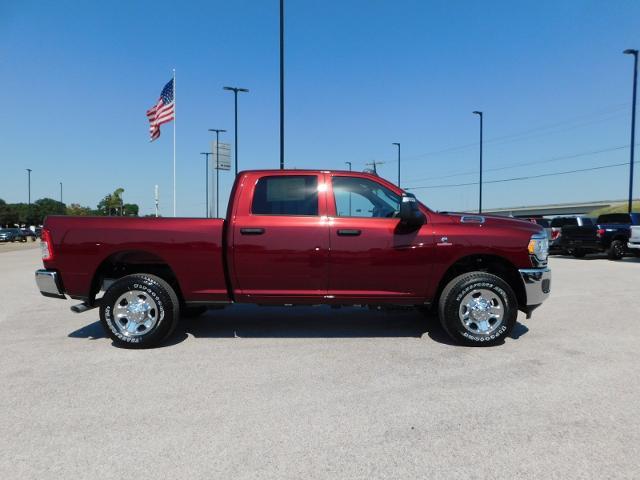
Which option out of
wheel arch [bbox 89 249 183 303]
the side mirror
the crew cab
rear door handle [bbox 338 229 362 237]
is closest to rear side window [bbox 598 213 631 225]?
the crew cab

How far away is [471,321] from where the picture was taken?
4.93 m

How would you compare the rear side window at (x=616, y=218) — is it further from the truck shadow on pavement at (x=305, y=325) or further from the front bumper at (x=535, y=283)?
the front bumper at (x=535, y=283)

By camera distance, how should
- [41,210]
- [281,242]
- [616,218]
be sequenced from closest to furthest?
[281,242]
[616,218]
[41,210]

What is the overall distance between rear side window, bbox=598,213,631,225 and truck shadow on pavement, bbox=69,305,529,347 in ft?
47.7

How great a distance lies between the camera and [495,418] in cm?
315

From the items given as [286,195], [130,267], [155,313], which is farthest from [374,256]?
[130,267]

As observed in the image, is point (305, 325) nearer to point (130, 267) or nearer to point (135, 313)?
point (135, 313)

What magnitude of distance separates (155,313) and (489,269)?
12.8ft

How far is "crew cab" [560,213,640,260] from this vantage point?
16.6m

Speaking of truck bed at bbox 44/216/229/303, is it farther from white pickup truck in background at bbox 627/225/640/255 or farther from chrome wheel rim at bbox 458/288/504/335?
white pickup truck in background at bbox 627/225/640/255

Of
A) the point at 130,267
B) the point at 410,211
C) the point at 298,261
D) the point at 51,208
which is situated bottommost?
the point at 130,267

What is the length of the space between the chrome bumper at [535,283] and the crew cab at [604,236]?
14.1 metres

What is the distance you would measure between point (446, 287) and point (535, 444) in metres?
2.33

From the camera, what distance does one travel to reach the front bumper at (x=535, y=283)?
4.95 meters
